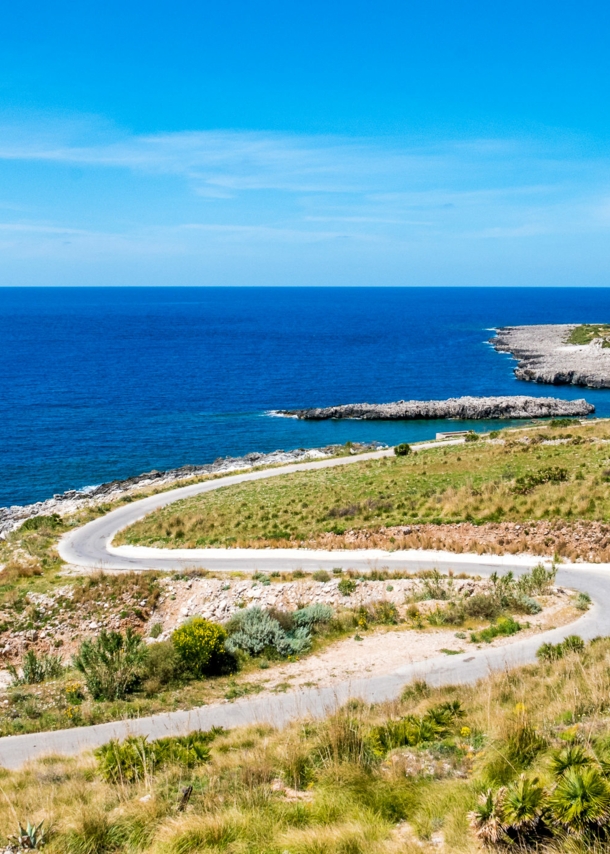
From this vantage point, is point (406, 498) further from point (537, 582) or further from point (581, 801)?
point (581, 801)

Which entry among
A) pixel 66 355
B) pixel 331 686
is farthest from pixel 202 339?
pixel 331 686

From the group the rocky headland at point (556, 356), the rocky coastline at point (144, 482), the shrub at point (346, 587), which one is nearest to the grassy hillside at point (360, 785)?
the shrub at point (346, 587)

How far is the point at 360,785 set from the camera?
26.5 ft

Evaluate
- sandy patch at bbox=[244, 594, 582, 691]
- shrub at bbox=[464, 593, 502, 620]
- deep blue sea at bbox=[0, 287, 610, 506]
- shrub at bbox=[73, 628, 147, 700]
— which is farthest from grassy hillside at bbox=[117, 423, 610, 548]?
deep blue sea at bbox=[0, 287, 610, 506]

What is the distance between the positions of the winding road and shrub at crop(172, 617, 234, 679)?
2252mm

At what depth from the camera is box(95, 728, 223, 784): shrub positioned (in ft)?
30.3

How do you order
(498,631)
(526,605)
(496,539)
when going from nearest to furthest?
1. (498,631)
2. (526,605)
3. (496,539)

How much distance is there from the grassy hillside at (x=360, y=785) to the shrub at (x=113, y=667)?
14.1 feet

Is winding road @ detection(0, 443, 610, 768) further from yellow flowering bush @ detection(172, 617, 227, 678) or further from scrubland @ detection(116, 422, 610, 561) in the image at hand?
yellow flowering bush @ detection(172, 617, 227, 678)

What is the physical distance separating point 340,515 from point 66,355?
11762cm

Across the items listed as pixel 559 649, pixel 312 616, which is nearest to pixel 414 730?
pixel 559 649

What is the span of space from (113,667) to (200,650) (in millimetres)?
2146

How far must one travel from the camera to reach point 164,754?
33.0 feet

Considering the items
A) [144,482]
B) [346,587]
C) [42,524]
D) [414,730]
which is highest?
[414,730]
